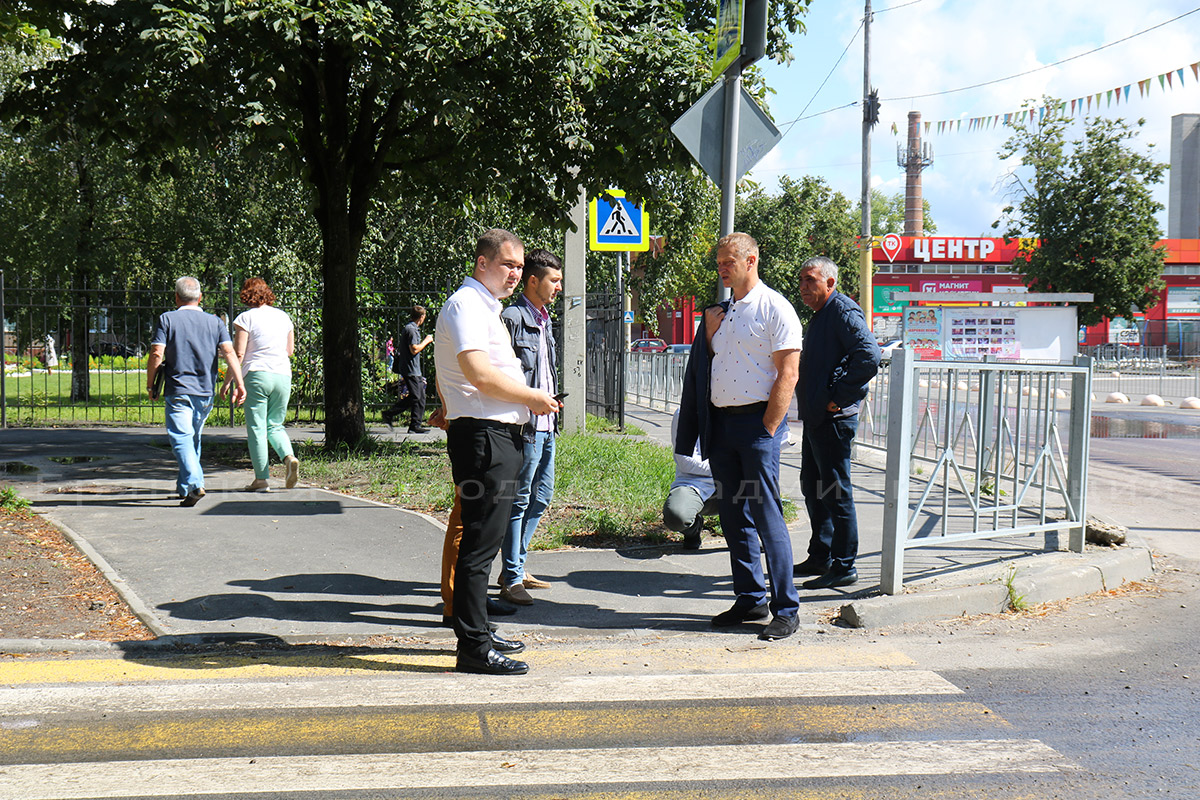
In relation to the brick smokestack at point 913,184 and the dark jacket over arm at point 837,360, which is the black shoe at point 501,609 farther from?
the brick smokestack at point 913,184

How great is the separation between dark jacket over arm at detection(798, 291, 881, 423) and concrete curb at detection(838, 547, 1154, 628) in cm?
117

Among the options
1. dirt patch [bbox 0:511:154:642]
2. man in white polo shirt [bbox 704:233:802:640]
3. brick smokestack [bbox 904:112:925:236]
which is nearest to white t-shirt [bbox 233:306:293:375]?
dirt patch [bbox 0:511:154:642]

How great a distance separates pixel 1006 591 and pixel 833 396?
1.48 m

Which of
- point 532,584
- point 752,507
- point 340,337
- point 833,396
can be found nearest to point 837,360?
point 833,396

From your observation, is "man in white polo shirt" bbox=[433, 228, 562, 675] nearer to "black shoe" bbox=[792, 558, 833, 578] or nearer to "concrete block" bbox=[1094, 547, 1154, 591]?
"black shoe" bbox=[792, 558, 833, 578]

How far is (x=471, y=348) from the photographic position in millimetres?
4211

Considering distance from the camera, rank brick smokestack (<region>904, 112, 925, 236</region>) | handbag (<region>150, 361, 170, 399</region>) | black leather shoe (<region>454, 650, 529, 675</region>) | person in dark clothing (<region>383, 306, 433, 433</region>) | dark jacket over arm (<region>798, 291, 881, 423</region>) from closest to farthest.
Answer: black leather shoe (<region>454, 650, 529, 675</region>)
dark jacket over arm (<region>798, 291, 881, 423</region>)
handbag (<region>150, 361, 170, 399</region>)
person in dark clothing (<region>383, 306, 433, 433</region>)
brick smokestack (<region>904, 112, 925, 236</region>)

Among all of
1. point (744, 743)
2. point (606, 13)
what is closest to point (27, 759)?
point (744, 743)

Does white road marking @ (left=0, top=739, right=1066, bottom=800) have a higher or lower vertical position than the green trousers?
lower

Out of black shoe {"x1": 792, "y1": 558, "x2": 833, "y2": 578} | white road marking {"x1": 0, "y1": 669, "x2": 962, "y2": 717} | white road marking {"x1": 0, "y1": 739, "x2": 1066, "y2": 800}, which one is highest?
black shoe {"x1": 792, "y1": 558, "x2": 833, "y2": 578}

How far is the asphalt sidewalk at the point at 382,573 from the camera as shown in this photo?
5.20 m

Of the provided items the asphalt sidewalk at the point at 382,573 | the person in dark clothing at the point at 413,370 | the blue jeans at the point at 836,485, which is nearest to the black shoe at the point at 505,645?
the asphalt sidewalk at the point at 382,573

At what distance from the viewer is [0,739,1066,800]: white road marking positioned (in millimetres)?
3170

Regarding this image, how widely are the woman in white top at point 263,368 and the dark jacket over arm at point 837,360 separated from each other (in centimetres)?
477
